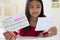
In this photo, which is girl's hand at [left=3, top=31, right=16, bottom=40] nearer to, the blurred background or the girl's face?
the blurred background

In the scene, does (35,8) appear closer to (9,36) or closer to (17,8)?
(17,8)

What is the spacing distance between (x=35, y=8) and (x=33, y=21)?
0.24 ft

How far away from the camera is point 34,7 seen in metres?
0.59

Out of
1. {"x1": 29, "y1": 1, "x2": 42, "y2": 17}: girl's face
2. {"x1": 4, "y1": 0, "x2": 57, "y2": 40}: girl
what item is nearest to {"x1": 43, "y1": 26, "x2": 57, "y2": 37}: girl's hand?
{"x1": 4, "y1": 0, "x2": 57, "y2": 40}: girl

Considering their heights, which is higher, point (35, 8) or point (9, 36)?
point (35, 8)

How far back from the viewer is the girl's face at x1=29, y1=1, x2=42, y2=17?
59cm

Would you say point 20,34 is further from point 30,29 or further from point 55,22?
point 55,22

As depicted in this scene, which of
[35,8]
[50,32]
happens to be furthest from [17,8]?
[50,32]

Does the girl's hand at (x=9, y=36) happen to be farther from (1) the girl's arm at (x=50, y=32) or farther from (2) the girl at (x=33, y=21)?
(1) the girl's arm at (x=50, y=32)

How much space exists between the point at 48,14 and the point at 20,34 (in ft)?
0.59

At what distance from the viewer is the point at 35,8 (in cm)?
59

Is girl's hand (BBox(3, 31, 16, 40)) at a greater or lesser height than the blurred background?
lesser

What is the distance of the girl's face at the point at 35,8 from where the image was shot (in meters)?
0.59

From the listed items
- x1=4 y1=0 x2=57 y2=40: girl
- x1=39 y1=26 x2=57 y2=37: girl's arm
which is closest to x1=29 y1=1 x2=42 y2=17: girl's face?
x1=4 y1=0 x2=57 y2=40: girl
